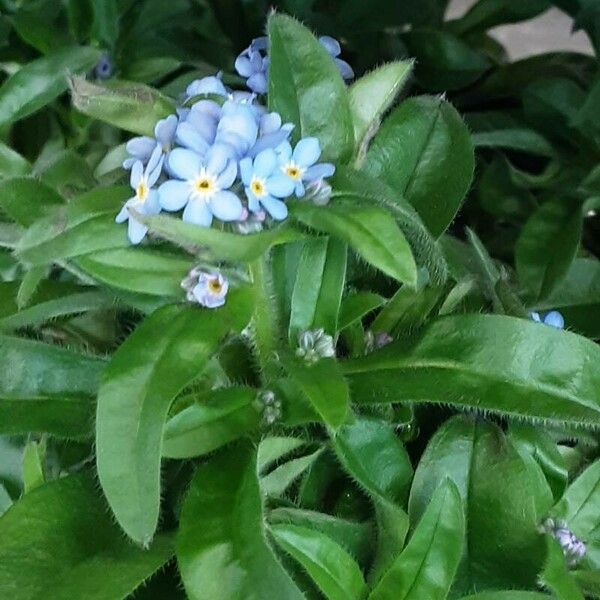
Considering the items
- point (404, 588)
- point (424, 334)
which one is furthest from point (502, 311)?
point (404, 588)

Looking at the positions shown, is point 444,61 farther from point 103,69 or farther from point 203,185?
point 203,185

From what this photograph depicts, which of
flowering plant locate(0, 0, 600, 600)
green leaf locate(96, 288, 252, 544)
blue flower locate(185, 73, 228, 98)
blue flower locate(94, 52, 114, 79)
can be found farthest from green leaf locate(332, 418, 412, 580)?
blue flower locate(94, 52, 114, 79)

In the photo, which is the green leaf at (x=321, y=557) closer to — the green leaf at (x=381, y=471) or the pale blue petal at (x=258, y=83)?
the green leaf at (x=381, y=471)

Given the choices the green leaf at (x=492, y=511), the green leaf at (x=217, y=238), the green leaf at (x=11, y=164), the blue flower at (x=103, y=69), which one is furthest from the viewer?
the blue flower at (x=103, y=69)

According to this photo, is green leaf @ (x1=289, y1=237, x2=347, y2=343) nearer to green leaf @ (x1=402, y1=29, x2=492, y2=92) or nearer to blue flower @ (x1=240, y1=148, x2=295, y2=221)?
blue flower @ (x1=240, y1=148, x2=295, y2=221)

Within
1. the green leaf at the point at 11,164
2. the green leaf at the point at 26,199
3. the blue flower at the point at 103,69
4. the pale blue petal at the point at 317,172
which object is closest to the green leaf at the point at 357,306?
the pale blue petal at the point at 317,172

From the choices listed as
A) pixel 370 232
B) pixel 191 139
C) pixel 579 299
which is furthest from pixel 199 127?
pixel 579 299
